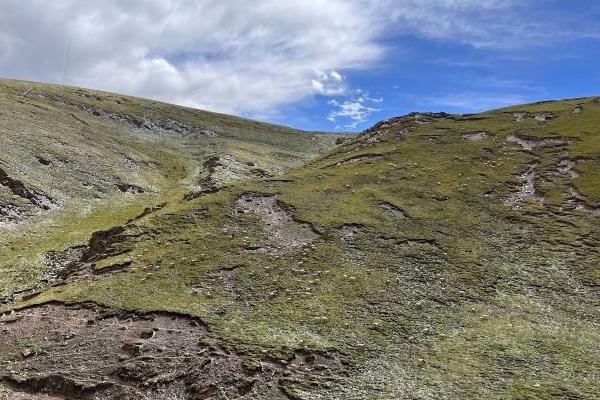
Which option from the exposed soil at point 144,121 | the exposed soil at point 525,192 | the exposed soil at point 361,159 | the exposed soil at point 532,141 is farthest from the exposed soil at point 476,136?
the exposed soil at point 144,121

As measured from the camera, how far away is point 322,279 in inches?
1634

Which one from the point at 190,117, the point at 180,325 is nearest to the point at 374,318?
the point at 180,325

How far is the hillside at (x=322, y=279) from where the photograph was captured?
29.0 m

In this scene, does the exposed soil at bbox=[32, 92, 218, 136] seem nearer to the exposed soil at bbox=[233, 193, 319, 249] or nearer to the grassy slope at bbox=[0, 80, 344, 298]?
the grassy slope at bbox=[0, 80, 344, 298]

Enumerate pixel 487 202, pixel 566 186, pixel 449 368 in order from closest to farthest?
pixel 449 368, pixel 487 202, pixel 566 186

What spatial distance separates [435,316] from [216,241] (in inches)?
822

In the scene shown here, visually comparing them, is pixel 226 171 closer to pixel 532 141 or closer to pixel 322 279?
pixel 532 141

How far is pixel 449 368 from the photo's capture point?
30.2 meters

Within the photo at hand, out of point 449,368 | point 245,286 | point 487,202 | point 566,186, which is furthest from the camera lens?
point 566,186

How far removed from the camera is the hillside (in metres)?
29.0

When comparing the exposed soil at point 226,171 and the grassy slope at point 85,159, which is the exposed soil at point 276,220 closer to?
the grassy slope at point 85,159

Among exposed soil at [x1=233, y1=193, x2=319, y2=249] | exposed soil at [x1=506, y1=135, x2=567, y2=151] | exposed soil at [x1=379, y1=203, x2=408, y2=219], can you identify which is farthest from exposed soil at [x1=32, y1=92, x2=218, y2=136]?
exposed soil at [x1=379, y1=203, x2=408, y2=219]

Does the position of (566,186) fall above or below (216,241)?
above

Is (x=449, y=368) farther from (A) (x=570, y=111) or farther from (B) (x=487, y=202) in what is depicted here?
(A) (x=570, y=111)
